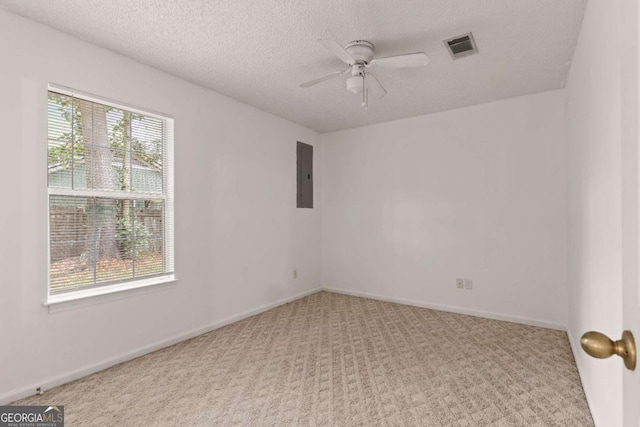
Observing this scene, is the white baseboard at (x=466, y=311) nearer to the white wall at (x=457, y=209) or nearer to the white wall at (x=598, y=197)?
the white wall at (x=457, y=209)

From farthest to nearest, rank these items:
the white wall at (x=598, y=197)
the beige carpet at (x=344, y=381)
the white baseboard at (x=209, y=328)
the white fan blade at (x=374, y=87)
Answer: the white fan blade at (x=374, y=87) → the white baseboard at (x=209, y=328) → the beige carpet at (x=344, y=381) → the white wall at (x=598, y=197)

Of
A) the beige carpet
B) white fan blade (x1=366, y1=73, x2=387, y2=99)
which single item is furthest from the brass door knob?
white fan blade (x1=366, y1=73, x2=387, y2=99)

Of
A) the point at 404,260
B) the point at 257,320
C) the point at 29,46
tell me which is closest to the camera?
the point at 29,46

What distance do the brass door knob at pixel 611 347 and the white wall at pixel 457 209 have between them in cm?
353

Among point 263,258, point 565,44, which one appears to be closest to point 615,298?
point 565,44

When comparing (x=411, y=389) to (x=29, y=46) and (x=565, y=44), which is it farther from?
(x=29, y=46)

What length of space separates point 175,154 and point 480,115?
3.47 meters

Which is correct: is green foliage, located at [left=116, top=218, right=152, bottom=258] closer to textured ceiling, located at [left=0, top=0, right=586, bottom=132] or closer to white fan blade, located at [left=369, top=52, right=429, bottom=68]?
textured ceiling, located at [left=0, top=0, right=586, bottom=132]

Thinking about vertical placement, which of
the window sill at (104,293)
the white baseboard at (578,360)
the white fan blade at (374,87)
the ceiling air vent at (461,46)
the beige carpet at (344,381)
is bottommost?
the beige carpet at (344,381)

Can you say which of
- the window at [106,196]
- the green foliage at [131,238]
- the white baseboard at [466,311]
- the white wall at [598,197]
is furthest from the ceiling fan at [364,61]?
the white baseboard at [466,311]

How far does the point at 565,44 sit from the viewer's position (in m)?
2.66

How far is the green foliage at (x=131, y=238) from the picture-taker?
2.91 m

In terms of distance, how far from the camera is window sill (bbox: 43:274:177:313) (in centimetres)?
244

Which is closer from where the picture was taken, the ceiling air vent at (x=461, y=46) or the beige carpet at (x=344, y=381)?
the beige carpet at (x=344, y=381)
